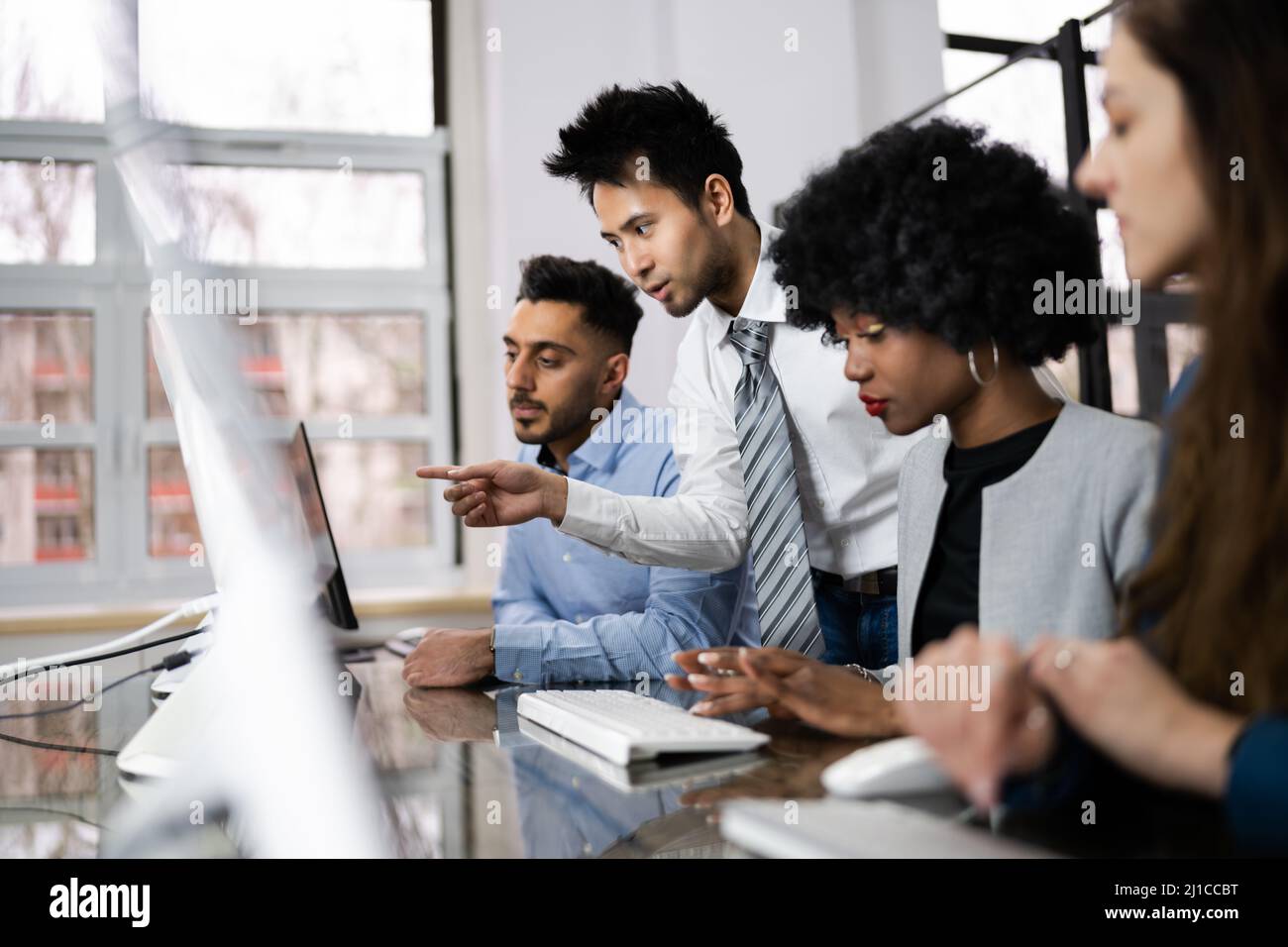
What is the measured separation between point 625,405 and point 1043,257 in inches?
49.3

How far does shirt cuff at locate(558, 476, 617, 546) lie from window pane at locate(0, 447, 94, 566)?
2236 millimetres

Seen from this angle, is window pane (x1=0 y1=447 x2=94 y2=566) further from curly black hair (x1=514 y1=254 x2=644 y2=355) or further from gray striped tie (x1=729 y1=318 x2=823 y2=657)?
gray striped tie (x1=729 y1=318 x2=823 y2=657)

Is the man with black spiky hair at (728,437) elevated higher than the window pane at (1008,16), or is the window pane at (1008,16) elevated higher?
the window pane at (1008,16)

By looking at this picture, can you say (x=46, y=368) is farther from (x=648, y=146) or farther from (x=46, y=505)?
(x=648, y=146)

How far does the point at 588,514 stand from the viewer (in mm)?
1439

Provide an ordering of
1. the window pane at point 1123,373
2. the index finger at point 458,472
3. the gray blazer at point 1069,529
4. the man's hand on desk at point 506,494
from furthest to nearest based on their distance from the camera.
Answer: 1. the window pane at point 1123,373
2. the man's hand on desk at point 506,494
3. the index finger at point 458,472
4. the gray blazer at point 1069,529

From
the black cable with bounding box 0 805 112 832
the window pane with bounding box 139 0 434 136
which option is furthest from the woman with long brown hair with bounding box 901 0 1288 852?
the window pane with bounding box 139 0 434 136

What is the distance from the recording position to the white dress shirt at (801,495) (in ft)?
4.81

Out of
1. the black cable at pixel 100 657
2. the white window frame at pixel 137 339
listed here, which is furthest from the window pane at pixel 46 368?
the black cable at pixel 100 657

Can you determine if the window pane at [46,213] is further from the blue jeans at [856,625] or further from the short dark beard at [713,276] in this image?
the blue jeans at [856,625]

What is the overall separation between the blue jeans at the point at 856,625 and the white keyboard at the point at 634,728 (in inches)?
18.0

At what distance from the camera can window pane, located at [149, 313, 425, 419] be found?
3289 mm

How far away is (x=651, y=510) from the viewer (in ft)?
4.85
